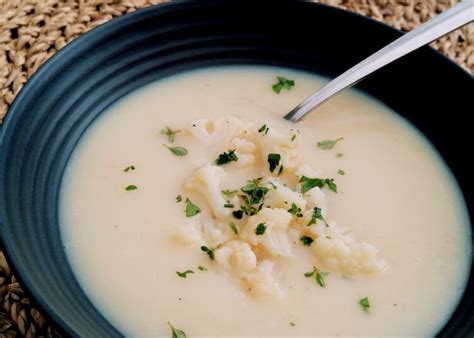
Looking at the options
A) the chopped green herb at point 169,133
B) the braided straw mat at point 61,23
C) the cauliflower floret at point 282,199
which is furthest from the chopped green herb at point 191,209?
the braided straw mat at point 61,23

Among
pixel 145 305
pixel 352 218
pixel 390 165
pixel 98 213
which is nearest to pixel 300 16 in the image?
pixel 390 165

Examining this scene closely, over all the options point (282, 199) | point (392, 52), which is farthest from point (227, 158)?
point (392, 52)

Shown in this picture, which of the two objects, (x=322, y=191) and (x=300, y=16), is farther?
(x=300, y=16)

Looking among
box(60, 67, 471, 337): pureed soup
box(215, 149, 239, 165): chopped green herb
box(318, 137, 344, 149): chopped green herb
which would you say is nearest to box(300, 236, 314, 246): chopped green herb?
box(60, 67, 471, 337): pureed soup

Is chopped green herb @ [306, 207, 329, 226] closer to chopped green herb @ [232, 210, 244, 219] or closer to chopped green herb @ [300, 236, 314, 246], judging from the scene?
chopped green herb @ [300, 236, 314, 246]

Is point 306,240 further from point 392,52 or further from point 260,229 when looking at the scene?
point 392,52

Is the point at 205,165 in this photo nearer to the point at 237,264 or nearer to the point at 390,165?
the point at 237,264
